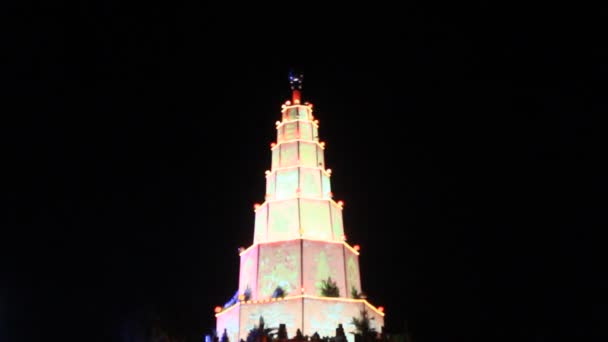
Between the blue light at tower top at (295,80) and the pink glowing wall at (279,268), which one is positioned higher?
the blue light at tower top at (295,80)

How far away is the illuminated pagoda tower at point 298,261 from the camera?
26.9 m

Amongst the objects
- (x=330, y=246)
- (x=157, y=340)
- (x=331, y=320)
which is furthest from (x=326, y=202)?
(x=157, y=340)

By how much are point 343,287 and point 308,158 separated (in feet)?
25.6

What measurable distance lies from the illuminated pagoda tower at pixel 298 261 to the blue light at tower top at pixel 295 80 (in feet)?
14.4

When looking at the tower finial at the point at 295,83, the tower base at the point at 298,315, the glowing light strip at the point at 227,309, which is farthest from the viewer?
the tower finial at the point at 295,83

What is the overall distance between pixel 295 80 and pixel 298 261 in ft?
43.6

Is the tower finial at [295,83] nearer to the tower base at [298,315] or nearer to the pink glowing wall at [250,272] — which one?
the pink glowing wall at [250,272]

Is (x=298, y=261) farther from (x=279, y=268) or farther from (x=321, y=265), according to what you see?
(x=321, y=265)

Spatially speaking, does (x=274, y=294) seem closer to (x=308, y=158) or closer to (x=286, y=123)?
(x=308, y=158)

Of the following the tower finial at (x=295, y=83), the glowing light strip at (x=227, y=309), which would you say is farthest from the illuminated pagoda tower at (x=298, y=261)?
the tower finial at (x=295, y=83)

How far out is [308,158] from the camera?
33.2m

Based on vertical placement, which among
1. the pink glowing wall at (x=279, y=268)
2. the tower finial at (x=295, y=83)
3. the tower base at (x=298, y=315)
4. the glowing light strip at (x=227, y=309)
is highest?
the tower finial at (x=295, y=83)

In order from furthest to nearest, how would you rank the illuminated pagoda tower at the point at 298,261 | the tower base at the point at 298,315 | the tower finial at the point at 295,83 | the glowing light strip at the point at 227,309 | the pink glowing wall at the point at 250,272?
the tower finial at the point at 295,83, the pink glowing wall at the point at 250,272, the glowing light strip at the point at 227,309, the illuminated pagoda tower at the point at 298,261, the tower base at the point at 298,315

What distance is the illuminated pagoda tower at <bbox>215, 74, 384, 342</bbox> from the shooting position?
26.9 metres
